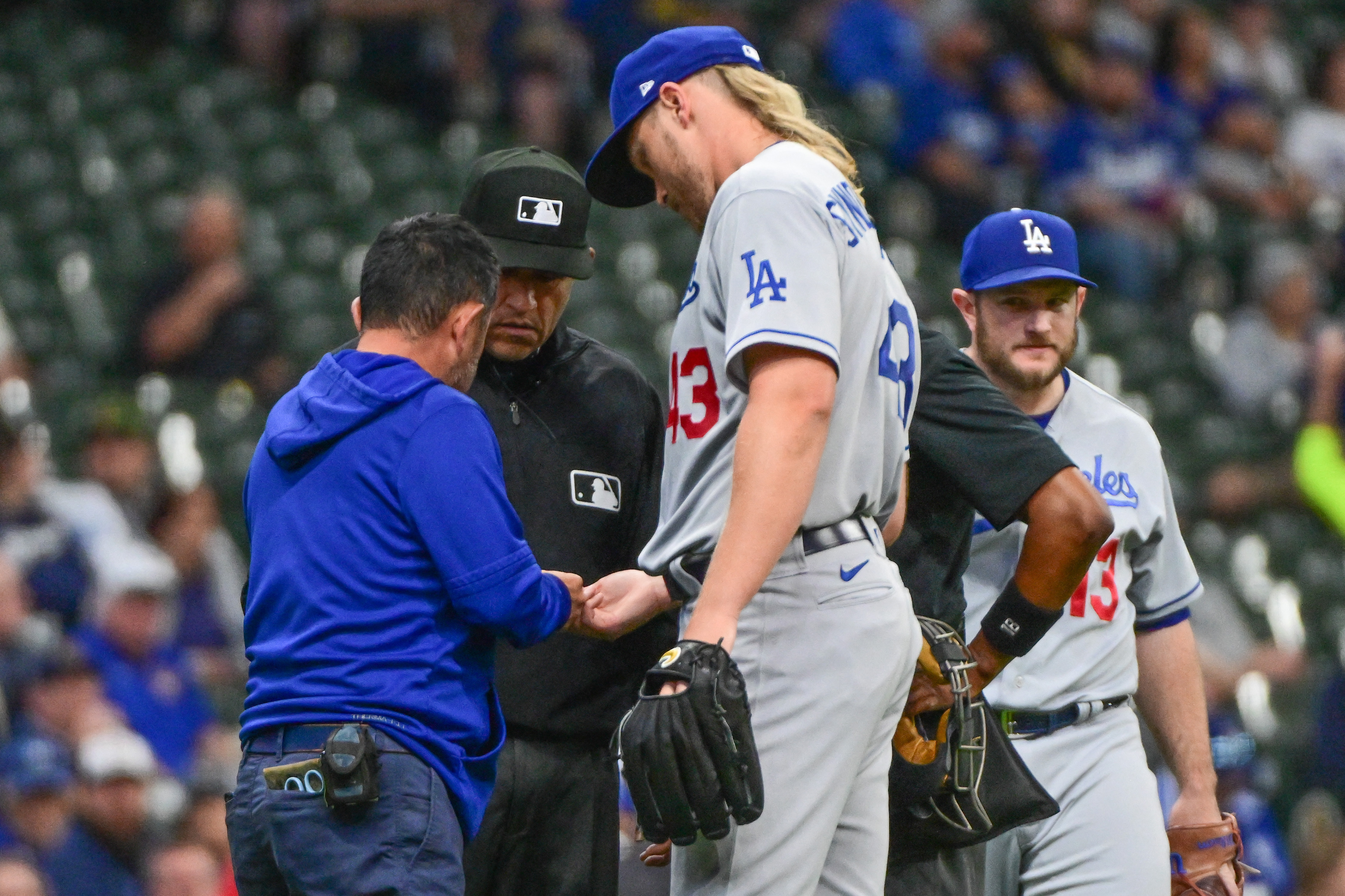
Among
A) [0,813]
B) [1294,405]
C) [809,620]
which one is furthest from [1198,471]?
[809,620]

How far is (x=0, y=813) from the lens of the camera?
5152 mm

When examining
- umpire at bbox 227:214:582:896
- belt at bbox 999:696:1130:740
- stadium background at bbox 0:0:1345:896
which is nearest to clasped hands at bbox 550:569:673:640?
umpire at bbox 227:214:582:896

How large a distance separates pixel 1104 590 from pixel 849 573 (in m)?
1.22

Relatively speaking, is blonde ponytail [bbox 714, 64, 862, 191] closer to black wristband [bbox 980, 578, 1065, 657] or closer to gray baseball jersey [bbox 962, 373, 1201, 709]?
black wristband [bbox 980, 578, 1065, 657]

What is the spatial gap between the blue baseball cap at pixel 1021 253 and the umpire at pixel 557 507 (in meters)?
0.82

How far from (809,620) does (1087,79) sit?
956cm

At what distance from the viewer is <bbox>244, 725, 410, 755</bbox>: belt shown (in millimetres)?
2635

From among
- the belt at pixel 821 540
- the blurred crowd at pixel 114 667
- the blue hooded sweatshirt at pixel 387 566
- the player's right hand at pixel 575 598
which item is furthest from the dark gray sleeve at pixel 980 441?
the blurred crowd at pixel 114 667

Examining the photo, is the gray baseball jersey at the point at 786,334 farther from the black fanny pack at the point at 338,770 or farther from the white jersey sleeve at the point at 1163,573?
the white jersey sleeve at the point at 1163,573

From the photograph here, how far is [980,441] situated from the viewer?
308 centimetres

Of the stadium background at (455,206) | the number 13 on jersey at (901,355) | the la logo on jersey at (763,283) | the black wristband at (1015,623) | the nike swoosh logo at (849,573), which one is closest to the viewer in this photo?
the la logo on jersey at (763,283)

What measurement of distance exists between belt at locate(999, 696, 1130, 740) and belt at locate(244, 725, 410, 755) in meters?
1.45

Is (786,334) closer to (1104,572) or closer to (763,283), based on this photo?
(763,283)

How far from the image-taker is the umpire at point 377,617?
2.62 m
